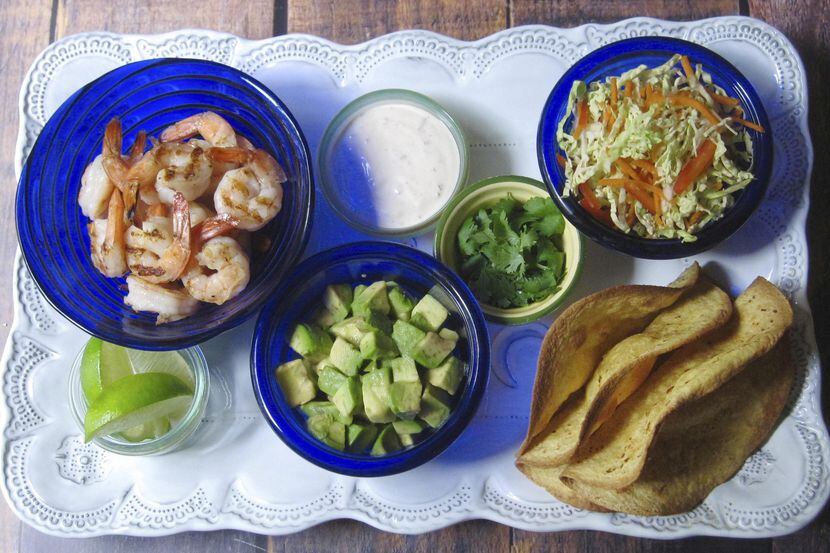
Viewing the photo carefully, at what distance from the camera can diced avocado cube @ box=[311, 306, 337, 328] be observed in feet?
6.69

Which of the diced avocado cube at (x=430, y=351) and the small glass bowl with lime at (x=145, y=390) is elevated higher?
the diced avocado cube at (x=430, y=351)

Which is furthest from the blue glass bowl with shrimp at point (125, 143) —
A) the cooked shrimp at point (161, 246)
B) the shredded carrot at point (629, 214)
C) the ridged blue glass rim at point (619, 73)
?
the shredded carrot at point (629, 214)

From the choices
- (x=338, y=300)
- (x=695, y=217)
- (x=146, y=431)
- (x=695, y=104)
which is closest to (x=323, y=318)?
(x=338, y=300)

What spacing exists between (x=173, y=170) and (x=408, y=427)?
0.91 metres

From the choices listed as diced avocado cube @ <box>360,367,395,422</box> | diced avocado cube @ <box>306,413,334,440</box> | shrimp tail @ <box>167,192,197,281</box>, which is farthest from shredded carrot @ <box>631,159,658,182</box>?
shrimp tail @ <box>167,192,197,281</box>

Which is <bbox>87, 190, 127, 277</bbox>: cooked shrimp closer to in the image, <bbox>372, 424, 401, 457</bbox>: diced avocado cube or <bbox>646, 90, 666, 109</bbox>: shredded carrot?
<bbox>372, 424, 401, 457</bbox>: diced avocado cube

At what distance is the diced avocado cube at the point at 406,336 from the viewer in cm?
190

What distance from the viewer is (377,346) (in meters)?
1.86

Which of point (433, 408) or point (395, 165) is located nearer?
point (433, 408)

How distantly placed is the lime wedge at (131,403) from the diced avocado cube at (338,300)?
0.49 metres

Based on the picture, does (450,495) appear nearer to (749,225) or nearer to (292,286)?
(292,286)

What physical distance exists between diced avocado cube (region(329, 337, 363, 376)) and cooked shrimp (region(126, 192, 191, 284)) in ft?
1.49

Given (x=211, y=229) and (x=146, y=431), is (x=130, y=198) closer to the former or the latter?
(x=211, y=229)

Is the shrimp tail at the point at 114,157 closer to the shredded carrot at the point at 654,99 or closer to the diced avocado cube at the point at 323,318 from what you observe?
the diced avocado cube at the point at 323,318
